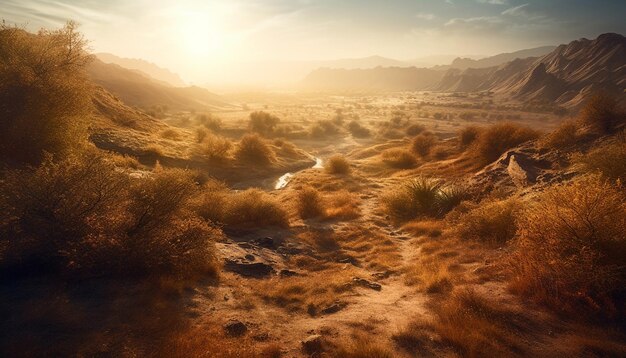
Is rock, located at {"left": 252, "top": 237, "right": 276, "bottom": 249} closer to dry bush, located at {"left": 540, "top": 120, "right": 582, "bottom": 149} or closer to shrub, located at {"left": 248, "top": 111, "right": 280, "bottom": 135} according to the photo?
dry bush, located at {"left": 540, "top": 120, "right": 582, "bottom": 149}

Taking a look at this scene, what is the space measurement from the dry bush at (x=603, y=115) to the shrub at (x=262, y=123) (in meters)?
40.7

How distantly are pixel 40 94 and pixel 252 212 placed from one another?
977 centimetres

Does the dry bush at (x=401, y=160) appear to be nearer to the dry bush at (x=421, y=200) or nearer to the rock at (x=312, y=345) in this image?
the dry bush at (x=421, y=200)

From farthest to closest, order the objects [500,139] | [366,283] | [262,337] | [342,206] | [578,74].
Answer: [578,74]
[500,139]
[342,206]
[366,283]
[262,337]

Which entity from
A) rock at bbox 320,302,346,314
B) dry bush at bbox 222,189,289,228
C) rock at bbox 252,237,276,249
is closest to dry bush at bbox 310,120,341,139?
dry bush at bbox 222,189,289,228

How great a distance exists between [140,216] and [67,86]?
35.3 feet

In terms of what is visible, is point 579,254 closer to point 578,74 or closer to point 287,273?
point 287,273

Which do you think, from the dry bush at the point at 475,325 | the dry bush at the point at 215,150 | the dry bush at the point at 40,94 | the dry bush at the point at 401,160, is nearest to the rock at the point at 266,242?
the dry bush at the point at 475,325

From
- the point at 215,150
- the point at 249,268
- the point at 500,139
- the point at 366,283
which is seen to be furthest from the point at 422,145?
the point at 249,268

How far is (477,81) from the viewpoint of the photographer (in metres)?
162

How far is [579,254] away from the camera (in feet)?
20.1

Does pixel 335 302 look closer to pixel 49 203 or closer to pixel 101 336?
pixel 101 336

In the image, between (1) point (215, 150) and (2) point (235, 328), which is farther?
(1) point (215, 150)

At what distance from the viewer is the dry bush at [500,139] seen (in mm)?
19562
